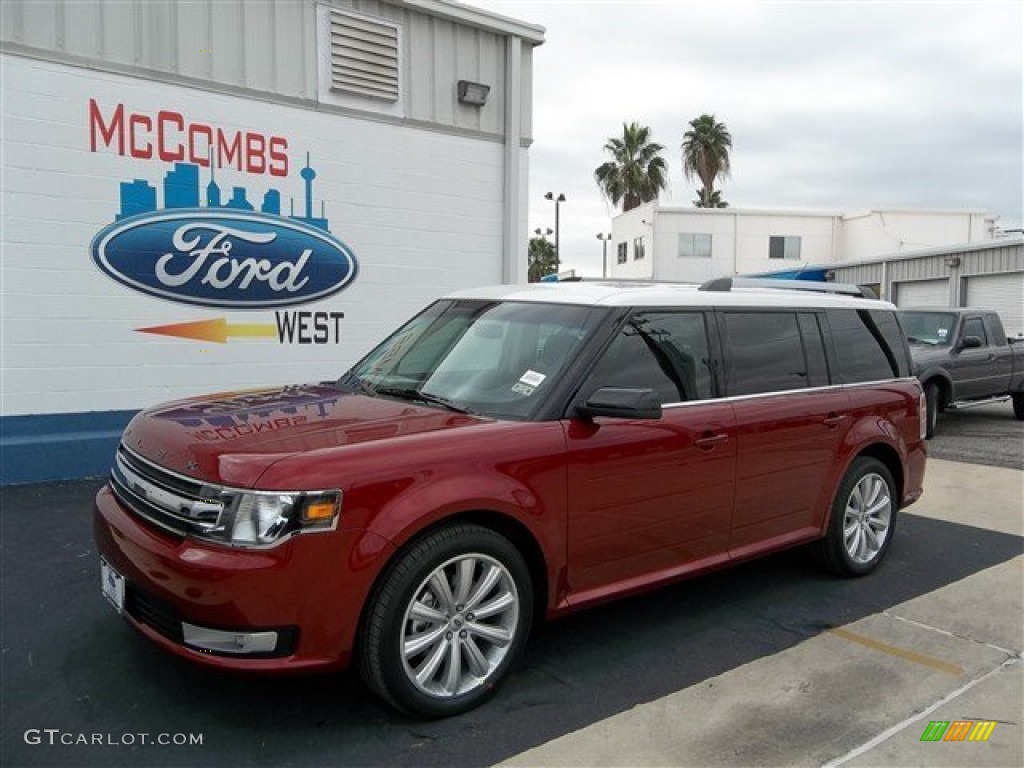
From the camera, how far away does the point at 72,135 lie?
23.0ft

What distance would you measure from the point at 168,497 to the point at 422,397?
1.23 meters

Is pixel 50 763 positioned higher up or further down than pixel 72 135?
further down

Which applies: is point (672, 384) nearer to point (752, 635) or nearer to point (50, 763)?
point (752, 635)

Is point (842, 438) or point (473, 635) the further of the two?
point (842, 438)

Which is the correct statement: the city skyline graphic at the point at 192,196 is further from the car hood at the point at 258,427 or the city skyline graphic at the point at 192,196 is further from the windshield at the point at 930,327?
the windshield at the point at 930,327

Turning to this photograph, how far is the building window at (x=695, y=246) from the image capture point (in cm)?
3941

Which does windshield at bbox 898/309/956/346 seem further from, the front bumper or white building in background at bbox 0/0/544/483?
the front bumper

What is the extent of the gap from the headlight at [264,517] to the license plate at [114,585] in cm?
63

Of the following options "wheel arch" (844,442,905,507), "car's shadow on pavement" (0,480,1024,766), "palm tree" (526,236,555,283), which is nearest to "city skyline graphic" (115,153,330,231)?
"car's shadow on pavement" (0,480,1024,766)

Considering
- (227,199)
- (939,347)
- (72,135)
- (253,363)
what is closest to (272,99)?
(227,199)

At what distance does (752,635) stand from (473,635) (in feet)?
5.43

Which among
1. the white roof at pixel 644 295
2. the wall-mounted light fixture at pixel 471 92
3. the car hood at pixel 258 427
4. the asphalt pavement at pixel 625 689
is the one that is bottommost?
the asphalt pavement at pixel 625 689

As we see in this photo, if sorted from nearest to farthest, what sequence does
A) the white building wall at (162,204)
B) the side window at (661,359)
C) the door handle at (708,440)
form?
the side window at (661,359), the door handle at (708,440), the white building wall at (162,204)

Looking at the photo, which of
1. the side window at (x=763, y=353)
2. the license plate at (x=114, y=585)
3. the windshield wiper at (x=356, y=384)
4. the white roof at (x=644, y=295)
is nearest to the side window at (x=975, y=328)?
the white roof at (x=644, y=295)
